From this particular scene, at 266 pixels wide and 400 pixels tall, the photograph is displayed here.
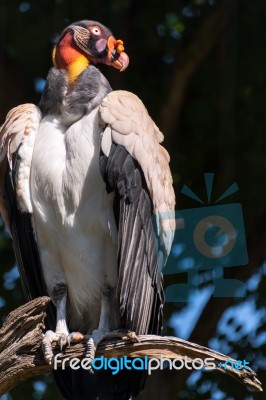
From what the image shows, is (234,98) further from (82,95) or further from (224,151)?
(82,95)

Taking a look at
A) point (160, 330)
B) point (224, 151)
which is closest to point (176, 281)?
point (224, 151)

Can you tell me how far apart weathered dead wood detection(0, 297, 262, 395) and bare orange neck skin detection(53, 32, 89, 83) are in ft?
4.07

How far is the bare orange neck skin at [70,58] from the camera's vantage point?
18.1 feet

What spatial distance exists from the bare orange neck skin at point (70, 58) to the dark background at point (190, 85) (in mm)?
2367

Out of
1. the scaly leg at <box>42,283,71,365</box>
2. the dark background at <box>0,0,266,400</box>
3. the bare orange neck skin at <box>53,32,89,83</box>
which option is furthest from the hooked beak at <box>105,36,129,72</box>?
the dark background at <box>0,0,266,400</box>

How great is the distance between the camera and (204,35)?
8.35 m

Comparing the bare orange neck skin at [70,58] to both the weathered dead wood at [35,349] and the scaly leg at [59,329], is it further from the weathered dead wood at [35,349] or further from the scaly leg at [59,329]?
the weathered dead wood at [35,349]

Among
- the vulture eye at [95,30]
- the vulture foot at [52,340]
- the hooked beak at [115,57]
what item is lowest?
the vulture foot at [52,340]

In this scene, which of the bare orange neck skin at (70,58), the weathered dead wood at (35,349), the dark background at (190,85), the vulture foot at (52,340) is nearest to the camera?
the weathered dead wood at (35,349)

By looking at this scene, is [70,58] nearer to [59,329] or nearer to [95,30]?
[95,30]

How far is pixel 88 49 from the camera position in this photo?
5574 mm

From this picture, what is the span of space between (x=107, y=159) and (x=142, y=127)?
26cm

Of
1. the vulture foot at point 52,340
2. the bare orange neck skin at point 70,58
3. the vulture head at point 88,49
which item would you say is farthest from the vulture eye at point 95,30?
the vulture foot at point 52,340

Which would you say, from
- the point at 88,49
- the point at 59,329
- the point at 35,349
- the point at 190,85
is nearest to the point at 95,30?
the point at 88,49
